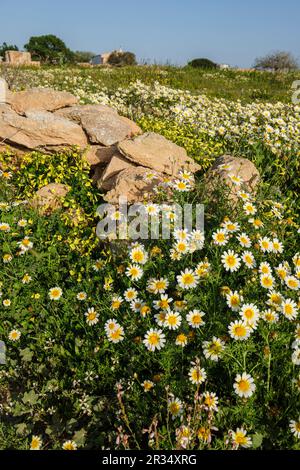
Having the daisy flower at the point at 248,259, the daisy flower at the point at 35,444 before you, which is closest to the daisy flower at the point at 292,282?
the daisy flower at the point at 248,259

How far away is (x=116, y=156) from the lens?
17.0 ft

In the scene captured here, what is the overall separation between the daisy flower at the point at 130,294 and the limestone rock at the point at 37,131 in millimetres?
3032

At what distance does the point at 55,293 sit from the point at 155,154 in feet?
7.67

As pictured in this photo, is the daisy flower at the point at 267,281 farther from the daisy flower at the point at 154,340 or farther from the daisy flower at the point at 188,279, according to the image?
the daisy flower at the point at 154,340

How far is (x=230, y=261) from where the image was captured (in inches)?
124

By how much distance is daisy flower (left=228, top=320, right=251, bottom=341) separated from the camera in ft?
8.36

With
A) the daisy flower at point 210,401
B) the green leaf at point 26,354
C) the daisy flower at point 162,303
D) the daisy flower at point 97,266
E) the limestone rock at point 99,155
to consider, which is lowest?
the green leaf at point 26,354

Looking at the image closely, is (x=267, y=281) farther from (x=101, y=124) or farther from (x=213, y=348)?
(x=101, y=124)

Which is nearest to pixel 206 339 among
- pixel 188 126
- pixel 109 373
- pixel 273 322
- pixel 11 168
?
pixel 273 322

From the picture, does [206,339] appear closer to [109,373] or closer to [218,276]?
[218,276]

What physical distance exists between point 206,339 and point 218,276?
20.0 inches

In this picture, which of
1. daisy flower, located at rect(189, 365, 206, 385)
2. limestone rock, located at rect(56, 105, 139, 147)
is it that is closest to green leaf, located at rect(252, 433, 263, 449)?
daisy flower, located at rect(189, 365, 206, 385)

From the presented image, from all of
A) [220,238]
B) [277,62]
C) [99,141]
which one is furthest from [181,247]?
[277,62]

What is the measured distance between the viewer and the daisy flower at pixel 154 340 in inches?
108
